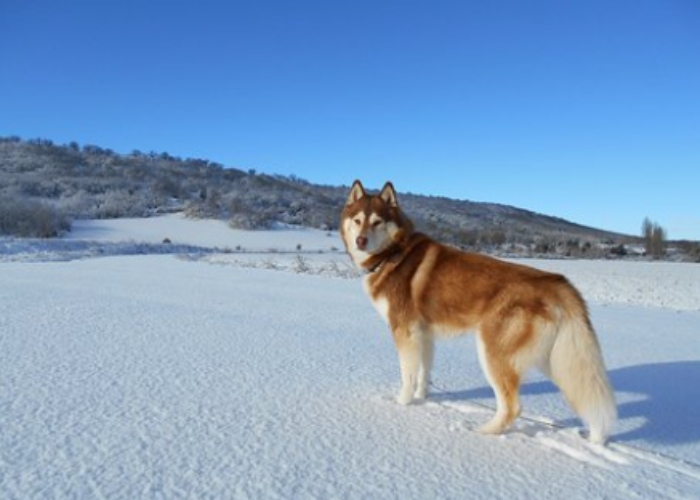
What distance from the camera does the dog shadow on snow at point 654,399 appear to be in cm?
402

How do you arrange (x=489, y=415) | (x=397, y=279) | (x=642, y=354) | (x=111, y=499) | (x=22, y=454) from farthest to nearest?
(x=642, y=354) < (x=397, y=279) < (x=489, y=415) < (x=22, y=454) < (x=111, y=499)

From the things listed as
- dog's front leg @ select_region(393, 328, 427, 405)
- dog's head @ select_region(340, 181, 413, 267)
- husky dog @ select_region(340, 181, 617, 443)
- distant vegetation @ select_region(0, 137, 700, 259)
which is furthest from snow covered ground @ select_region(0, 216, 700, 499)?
distant vegetation @ select_region(0, 137, 700, 259)

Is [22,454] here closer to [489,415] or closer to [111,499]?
[111,499]

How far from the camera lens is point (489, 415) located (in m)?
4.27

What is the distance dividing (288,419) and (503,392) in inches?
60.5

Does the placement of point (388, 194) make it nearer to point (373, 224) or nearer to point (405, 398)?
point (373, 224)

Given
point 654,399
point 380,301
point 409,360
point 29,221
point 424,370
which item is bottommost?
point 654,399

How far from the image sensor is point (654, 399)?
4938mm

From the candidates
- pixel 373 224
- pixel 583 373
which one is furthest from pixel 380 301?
pixel 583 373

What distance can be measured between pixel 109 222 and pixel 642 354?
214ft

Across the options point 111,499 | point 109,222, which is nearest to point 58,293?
point 111,499

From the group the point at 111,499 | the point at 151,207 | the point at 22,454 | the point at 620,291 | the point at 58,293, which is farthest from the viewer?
the point at 151,207

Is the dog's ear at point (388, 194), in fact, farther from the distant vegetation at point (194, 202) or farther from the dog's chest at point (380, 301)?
the distant vegetation at point (194, 202)

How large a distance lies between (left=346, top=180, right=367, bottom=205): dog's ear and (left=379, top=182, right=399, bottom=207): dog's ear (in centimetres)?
19
